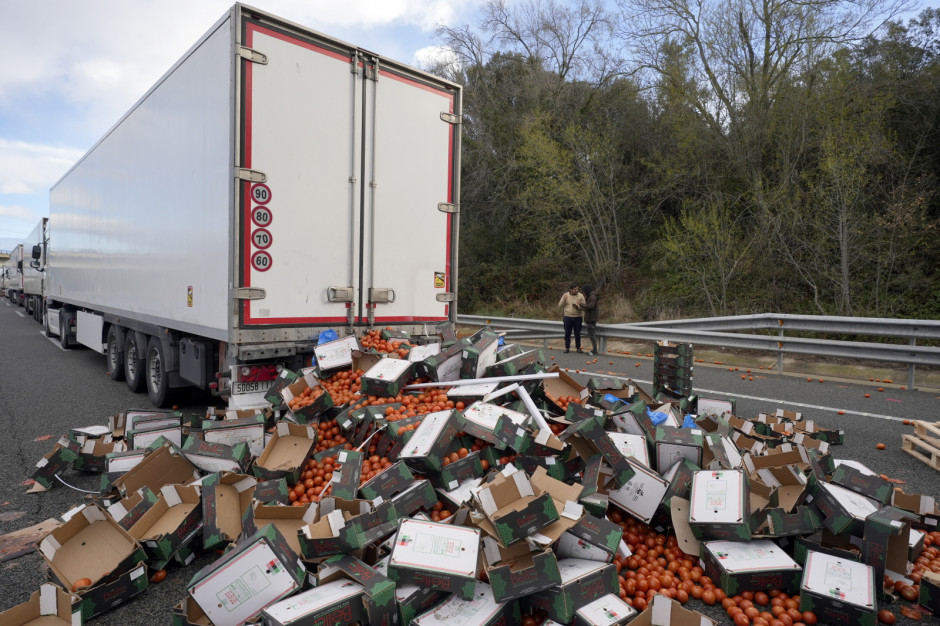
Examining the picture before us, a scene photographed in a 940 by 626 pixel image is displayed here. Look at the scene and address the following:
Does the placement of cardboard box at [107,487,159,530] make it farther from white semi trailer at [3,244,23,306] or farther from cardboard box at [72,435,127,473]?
white semi trailer at [3,244,23,306]

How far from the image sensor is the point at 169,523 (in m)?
3.53

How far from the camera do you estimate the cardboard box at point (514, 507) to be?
2.79m

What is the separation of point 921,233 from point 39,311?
30007 mm

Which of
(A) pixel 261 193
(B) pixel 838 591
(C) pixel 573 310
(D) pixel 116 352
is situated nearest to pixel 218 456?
(A) pixel 261 193

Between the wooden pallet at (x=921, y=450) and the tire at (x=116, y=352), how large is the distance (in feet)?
34.8

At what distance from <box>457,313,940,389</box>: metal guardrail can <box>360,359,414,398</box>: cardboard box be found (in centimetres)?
778

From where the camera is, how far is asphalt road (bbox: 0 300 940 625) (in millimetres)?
3291

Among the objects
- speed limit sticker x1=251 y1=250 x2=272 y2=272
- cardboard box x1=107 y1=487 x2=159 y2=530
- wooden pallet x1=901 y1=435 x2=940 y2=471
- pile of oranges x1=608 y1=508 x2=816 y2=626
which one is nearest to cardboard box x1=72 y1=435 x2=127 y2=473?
cardboard box x1=107 y1=487 x2=159 y2=530

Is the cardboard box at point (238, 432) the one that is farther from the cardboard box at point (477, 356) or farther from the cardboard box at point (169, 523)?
the cardboard box at point (477, 356)

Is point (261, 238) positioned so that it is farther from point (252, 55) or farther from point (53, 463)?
point (53, 463)

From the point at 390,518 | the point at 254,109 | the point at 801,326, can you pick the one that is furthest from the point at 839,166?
the point at 390,518

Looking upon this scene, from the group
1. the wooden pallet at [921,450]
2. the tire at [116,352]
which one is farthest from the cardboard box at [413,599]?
the tire at [116,352]

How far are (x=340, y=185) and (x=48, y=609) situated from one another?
13.8 feet

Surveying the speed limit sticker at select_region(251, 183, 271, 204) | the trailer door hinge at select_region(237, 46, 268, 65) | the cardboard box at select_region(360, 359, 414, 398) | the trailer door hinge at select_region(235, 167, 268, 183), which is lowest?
the cardboard box at select_region(360, 359, 414, 398)
